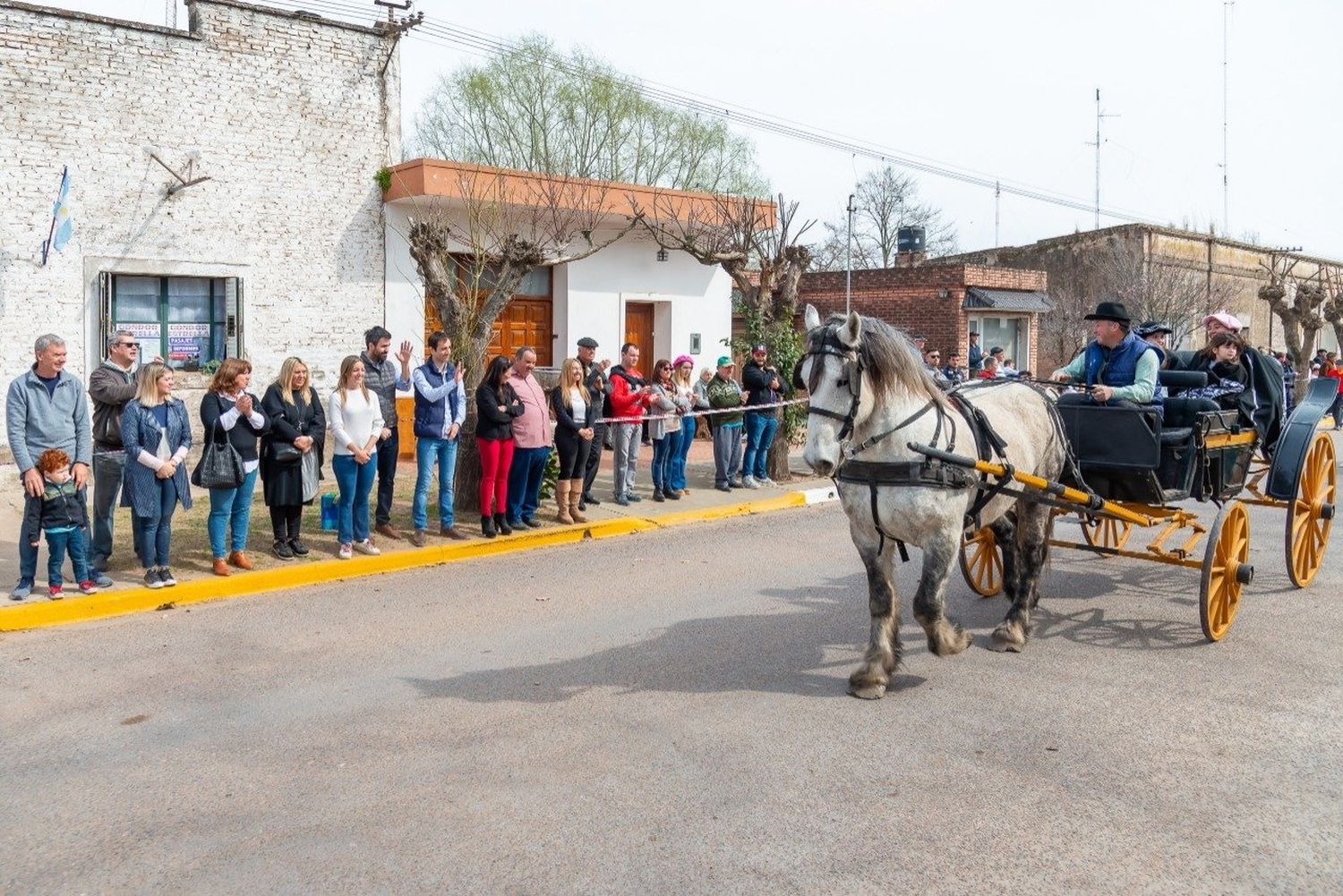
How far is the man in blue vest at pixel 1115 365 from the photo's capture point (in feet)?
23.6

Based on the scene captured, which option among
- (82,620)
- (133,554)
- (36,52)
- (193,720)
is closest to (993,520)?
(193,720)

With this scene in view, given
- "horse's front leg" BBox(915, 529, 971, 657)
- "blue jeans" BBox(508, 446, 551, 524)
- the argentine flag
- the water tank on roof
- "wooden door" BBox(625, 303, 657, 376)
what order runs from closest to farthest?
1. "horse's front leg" BBox(915, 529, 971, 657)
2. "blue jeans" BBox(508, 446, 551, 524)
3. the argentine flag
4. "wooden door" BBox(625, 303, 657, 376)
5. the water tank on roof

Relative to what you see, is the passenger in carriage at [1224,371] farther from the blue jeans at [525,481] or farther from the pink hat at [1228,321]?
the blue jeans at [525,481]

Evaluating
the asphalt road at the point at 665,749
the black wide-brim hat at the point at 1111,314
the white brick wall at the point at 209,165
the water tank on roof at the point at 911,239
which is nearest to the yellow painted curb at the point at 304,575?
the asphalt road at the point at 665,749

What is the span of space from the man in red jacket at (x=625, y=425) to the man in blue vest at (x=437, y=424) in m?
2.58

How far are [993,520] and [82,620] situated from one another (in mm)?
6543

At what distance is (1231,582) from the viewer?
7164 millimetres

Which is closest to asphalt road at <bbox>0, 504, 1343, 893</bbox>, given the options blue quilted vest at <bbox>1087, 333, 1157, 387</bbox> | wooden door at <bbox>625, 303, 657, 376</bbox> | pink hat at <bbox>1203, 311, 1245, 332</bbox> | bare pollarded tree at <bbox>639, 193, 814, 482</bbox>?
blue quilted vest at <bbox>1087, 333, 1157, 387</bbox>

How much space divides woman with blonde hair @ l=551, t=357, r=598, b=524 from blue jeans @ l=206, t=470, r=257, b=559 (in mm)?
3428

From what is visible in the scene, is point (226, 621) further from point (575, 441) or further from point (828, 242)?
point (828, 242)

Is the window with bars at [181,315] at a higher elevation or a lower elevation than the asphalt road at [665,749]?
higher

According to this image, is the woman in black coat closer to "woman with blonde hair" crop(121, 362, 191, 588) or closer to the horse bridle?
"woman with blonde hair" crop(121, 362, 191, 588)

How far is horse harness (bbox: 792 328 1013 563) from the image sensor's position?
5.79m

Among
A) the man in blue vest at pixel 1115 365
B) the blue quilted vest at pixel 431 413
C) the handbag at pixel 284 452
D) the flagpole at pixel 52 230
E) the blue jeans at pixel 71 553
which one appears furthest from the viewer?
the flagpole at pixel 52 230
